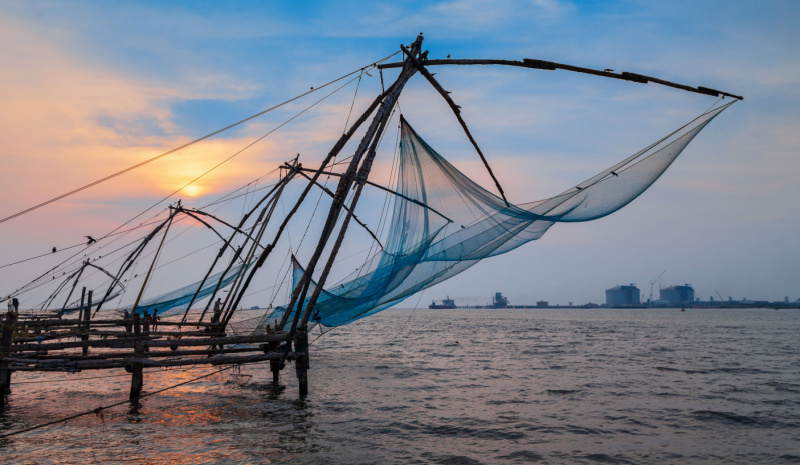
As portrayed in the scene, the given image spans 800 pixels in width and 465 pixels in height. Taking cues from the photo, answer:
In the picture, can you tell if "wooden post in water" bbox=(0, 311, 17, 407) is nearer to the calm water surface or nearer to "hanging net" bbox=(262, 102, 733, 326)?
the calm water surface

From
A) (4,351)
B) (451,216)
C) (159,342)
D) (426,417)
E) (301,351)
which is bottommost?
(426,417)

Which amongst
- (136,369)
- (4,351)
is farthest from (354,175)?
(4,351)

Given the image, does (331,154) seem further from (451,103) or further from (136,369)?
(136,369)

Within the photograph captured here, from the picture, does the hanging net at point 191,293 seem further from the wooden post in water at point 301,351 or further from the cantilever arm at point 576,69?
the cantilever arm at point 576,69

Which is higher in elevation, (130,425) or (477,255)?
(477,255)

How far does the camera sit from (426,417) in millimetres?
10820

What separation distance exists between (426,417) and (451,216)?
409 centimetres

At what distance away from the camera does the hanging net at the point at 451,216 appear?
871 centimetres

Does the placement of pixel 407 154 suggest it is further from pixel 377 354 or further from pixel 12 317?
pixel 377 354

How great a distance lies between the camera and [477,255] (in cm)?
995

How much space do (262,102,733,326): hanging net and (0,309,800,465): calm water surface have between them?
2602 millimetres

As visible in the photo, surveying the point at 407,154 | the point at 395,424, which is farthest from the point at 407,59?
the point at 395,424

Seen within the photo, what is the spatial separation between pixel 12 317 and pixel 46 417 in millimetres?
2043

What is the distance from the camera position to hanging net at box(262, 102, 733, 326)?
28.6 feet
